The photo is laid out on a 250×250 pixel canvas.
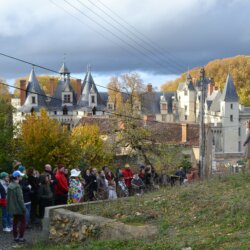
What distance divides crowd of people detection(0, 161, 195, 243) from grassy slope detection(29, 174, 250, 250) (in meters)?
1.17

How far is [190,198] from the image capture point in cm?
1125

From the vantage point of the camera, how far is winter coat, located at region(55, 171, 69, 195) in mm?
14070

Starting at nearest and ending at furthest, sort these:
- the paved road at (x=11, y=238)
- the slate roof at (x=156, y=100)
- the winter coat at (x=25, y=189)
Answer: the paved road at (x=11, y=238) → the winter coat at (x=25, y=189) → the slate roof at (x=156, y=100)

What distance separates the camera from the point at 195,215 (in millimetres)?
9992

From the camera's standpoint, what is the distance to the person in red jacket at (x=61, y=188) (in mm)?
14078

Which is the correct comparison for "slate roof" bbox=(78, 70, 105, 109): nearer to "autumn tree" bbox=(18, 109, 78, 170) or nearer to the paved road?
"autumn tree" bbox=(18, 109, 78, 170)

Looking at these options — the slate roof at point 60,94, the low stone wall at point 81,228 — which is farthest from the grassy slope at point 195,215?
the slate roof at point 60,94

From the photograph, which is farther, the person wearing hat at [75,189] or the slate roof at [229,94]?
the slate roof at [229,94]

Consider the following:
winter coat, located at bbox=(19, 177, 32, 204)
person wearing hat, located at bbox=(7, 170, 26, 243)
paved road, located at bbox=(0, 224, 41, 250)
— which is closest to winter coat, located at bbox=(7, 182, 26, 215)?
person wearing hat, located at bbox=(7, 170, 26, 243)

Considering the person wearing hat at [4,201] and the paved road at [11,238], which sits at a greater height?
the person wearing hat at [4,201]

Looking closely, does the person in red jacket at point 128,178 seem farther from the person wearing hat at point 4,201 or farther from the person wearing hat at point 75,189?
the person wearing hat at point 4,201

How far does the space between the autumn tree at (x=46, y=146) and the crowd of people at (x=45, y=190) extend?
914 centimetres

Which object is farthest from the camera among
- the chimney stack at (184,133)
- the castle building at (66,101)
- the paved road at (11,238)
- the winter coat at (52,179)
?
the castle building at (66,101)

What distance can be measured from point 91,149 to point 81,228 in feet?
69.6
